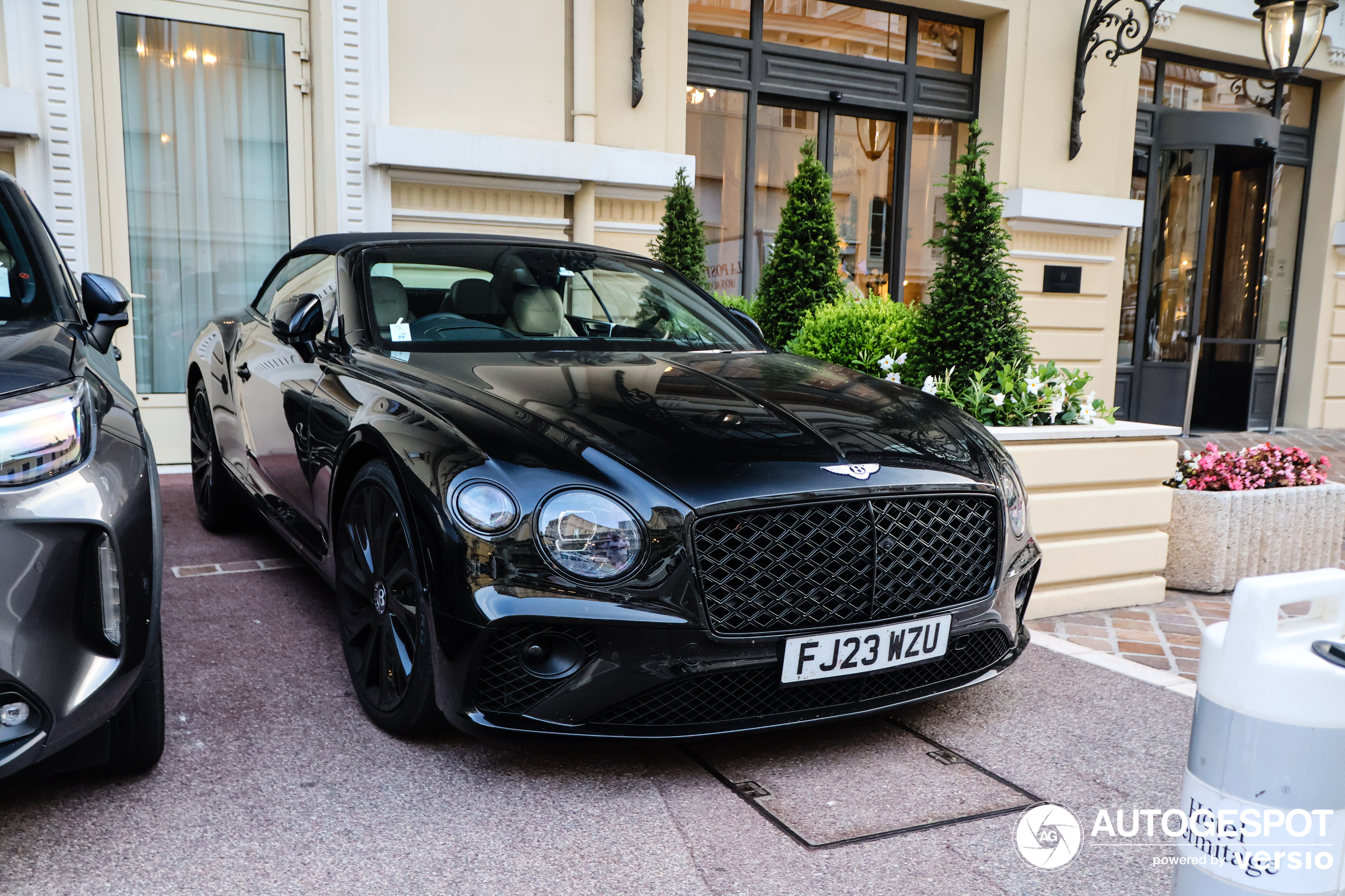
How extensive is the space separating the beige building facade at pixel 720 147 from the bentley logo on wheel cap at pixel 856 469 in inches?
195

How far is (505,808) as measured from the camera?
244 cm

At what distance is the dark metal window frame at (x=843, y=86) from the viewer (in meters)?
8.80

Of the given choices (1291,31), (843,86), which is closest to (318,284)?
(843,86)

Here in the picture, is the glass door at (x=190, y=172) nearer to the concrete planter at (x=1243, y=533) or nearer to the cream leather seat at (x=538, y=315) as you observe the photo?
the cream leather seat at (x=538, y=315)

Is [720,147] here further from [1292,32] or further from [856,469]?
[856,469]

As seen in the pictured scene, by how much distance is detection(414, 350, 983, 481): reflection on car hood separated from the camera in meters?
2.53

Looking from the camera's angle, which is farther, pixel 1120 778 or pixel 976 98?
pixel 976 98

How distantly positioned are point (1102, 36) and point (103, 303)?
371 inches

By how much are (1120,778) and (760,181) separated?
7.20 m

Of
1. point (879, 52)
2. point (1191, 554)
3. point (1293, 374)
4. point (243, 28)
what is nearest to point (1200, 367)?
point (1293, 374)

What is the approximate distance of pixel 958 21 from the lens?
9656 millimetres

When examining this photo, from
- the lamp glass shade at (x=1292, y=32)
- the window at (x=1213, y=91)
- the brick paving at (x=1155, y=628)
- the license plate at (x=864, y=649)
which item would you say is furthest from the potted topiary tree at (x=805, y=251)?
the window at (x=1213, y=91)

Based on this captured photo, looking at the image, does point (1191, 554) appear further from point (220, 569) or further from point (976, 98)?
point (976, 98)

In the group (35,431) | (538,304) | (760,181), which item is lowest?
(35,431)
